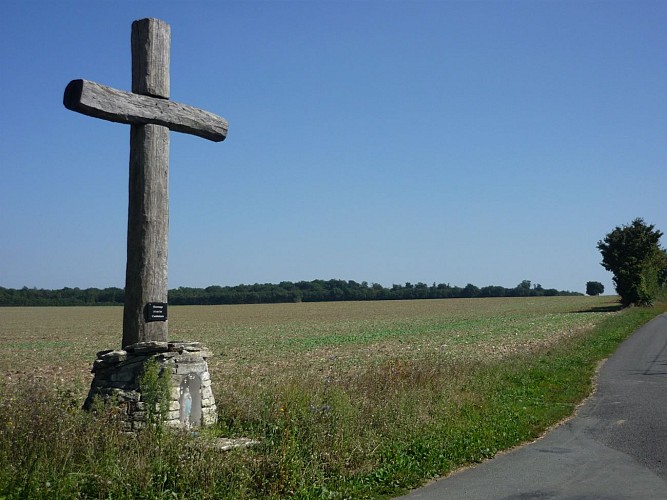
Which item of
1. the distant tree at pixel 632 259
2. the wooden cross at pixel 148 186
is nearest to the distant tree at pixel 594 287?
the distant tree at pixel 632 259

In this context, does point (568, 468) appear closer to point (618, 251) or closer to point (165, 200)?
point (165, 200)

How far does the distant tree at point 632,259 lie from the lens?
64.2m

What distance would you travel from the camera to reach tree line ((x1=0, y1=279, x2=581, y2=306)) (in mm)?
132875

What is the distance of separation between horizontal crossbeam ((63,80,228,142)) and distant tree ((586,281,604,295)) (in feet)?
479

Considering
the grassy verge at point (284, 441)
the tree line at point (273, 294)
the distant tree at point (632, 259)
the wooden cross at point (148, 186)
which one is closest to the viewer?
the grassy verge at point (284, 441)

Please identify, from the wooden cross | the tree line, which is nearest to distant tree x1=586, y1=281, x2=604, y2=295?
the tree line

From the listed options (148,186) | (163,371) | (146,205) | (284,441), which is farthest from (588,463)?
(148,186)

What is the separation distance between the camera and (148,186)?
924cm

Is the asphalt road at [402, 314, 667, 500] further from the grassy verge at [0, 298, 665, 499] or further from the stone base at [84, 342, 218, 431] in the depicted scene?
the stone base at [84, 342, 218, 431]

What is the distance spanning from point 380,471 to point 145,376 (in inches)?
115

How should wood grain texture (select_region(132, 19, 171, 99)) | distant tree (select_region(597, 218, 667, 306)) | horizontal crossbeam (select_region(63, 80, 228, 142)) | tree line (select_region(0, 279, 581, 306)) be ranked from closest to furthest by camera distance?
horizontal crossbeam (select_region(63, 80, 228, 142))
wood grain texture (select_region(132, 19, 171, 99))
distant tree (select_region(597, 218, 667, 306))
tree line (select_region(0, 279, 581, 306))

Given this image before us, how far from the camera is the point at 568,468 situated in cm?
838

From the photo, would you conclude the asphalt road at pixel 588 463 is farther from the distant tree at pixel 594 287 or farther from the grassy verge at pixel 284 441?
the distant tree at pixel 594 287

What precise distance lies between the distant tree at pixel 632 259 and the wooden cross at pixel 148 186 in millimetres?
62196
